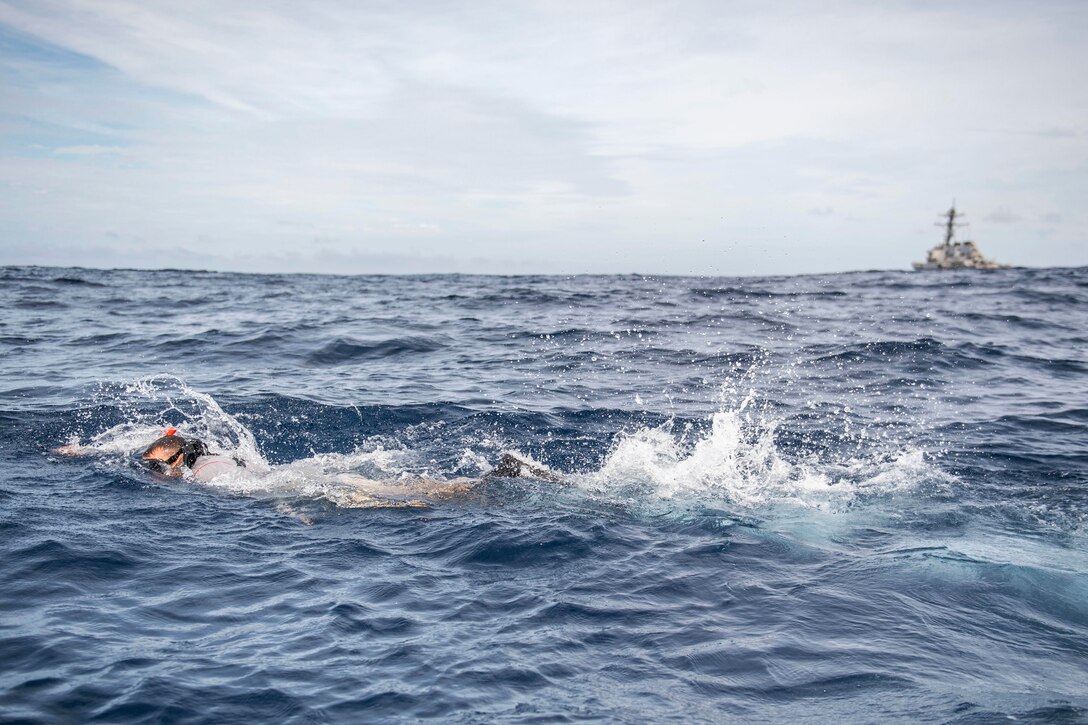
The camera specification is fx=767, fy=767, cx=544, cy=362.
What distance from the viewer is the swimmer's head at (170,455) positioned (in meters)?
10.4

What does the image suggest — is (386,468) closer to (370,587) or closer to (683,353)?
(370,587)

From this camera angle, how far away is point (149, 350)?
1973cm

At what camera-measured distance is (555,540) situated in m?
8.29

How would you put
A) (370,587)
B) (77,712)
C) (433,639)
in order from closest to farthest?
(77,712), (433,639), (370,587)

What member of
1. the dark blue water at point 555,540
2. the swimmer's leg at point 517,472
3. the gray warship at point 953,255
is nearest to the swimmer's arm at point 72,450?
the dark blue water at point 555,540

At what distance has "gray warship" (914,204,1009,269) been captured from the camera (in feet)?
283

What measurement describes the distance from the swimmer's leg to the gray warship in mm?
88754

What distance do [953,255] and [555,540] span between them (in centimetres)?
9440

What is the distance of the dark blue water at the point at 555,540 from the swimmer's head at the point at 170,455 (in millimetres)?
235

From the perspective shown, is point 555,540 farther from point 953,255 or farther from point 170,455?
point 953,255

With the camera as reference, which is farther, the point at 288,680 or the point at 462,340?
the point at 462,340

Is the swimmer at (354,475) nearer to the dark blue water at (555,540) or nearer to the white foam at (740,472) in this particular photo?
the dark blue water at (555,540)

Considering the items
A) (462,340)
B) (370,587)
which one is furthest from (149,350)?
(370,587)

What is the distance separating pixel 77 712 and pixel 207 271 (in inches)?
2311
